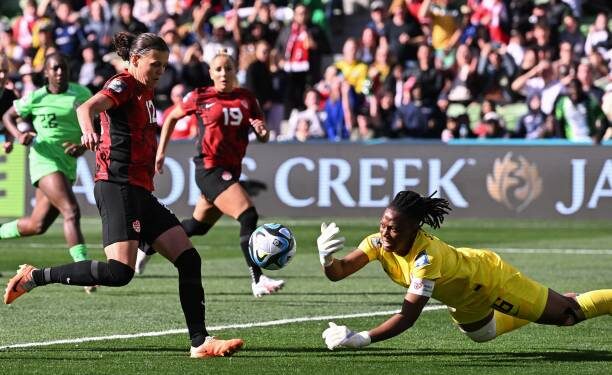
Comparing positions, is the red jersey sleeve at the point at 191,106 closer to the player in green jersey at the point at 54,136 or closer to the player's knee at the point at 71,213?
the player in green jersey at the point at 54,136

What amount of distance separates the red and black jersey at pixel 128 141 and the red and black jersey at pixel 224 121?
4.22 meters

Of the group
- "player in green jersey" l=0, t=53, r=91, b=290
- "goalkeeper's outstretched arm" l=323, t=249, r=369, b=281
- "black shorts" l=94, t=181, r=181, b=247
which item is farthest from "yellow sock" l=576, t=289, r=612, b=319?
"player in green jersey" l=0, t=53, r=91, b=290

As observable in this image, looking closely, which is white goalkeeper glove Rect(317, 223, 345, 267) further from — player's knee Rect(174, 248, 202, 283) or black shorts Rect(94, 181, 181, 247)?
black shorts Rect(94, 181, 181, 247)

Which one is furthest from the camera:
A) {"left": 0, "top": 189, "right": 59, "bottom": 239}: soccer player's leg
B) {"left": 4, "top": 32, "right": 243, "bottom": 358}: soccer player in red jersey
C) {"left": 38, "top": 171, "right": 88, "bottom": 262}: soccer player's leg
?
{"left": 0, "top": 189, "right": 59, "bottom": 239}: soccer player's leg

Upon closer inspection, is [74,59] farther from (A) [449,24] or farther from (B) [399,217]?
(B) [399,217]

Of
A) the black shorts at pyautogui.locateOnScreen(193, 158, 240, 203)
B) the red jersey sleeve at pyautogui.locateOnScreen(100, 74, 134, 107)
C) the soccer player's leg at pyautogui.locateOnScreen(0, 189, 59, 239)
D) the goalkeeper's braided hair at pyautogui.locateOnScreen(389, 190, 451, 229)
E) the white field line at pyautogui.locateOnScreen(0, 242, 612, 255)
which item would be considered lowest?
the white field line at pyautogui.locateOnScreen(0, 242, 612, 255)

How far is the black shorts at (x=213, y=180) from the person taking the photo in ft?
43.2

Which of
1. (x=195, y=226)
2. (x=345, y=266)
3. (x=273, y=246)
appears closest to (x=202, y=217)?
(x=195, y=226)

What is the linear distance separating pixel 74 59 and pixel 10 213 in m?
4.97

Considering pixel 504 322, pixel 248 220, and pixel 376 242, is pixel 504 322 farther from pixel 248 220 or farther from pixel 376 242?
pixel 248 220

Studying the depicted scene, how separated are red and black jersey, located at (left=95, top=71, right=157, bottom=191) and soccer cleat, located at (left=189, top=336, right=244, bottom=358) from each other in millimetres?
1154

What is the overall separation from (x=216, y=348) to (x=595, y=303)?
2.51 m

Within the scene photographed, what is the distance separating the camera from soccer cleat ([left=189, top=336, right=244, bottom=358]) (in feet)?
28.0

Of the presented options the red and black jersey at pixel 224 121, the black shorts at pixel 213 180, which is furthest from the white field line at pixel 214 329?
the red and black jersey at pixel 224 121
